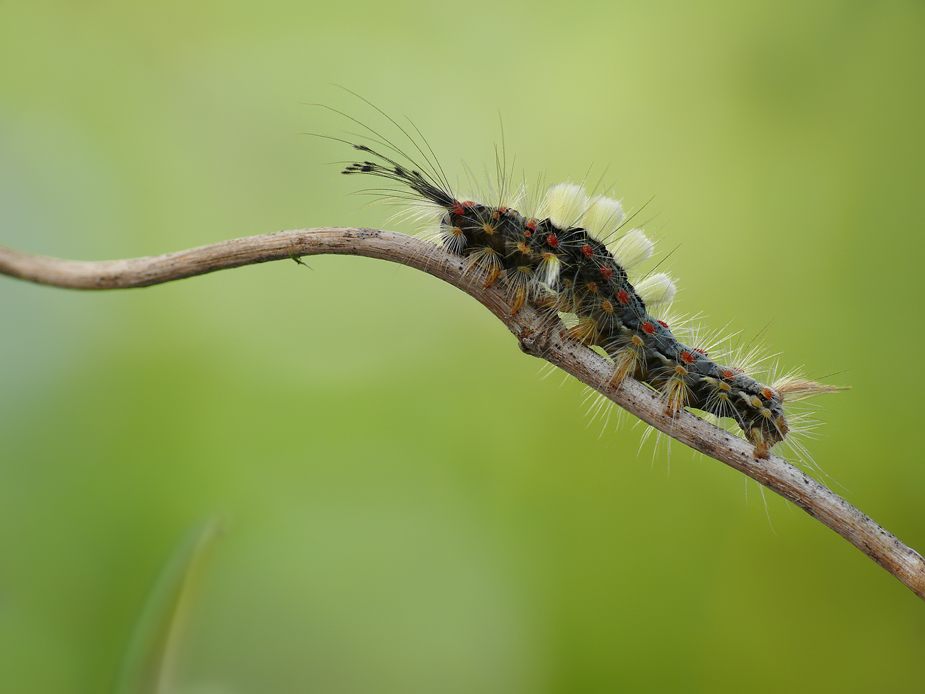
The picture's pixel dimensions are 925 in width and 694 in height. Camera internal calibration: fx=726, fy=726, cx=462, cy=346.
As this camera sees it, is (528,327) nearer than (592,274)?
Yes

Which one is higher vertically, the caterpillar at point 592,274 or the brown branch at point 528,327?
the caterpillar at point 592,274

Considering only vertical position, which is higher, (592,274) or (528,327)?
(592,274)

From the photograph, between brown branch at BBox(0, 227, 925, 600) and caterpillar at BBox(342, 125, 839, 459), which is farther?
caterpillar at BBox(342, 125, 839, 459)

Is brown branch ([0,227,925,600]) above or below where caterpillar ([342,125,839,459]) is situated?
below

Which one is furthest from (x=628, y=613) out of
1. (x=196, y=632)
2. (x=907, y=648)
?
(x=196, y=632)
